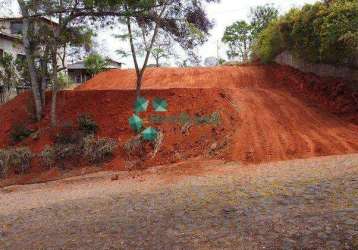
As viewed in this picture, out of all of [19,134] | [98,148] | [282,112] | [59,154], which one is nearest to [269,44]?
[282,112]

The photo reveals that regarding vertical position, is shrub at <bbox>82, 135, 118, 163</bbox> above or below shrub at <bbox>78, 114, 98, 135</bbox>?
below

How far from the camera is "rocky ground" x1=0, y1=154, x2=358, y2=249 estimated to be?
5945mm

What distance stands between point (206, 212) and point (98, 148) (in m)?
6.73

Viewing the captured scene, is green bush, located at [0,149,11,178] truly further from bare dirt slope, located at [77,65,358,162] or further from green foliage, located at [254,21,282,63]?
green foliage, located at [254,21,282,63]

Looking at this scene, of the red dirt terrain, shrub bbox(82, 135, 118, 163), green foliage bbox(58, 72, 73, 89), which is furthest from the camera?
green foliage bbox(58, 72, 73, 89)

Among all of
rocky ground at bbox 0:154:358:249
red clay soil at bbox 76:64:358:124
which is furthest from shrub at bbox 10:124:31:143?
red clay soil at bbox 76:64:358:124

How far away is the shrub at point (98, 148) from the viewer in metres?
13.0

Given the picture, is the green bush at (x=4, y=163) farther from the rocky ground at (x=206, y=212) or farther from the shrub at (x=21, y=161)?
the rocky ground at (x=206, y=212)

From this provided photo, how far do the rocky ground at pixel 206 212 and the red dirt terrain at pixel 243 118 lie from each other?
138cm

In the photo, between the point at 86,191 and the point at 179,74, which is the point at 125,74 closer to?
the point at 179,74

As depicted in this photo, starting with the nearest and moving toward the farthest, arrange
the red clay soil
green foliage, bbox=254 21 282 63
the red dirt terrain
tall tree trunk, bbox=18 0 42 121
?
the red dirt terrain → tall tree trunk, bbox=18 0 42 121 → the red clay soil → green foliage, bbox=254 21 282 63


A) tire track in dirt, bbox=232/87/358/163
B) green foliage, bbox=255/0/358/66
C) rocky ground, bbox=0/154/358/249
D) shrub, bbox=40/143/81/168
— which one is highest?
green foliage, bbox=255/0/358/66

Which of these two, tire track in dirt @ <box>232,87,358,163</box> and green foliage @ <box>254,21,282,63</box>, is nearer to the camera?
tire track in dirt @ <box>232,87,358,163</box>

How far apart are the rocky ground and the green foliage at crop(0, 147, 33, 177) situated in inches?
111
